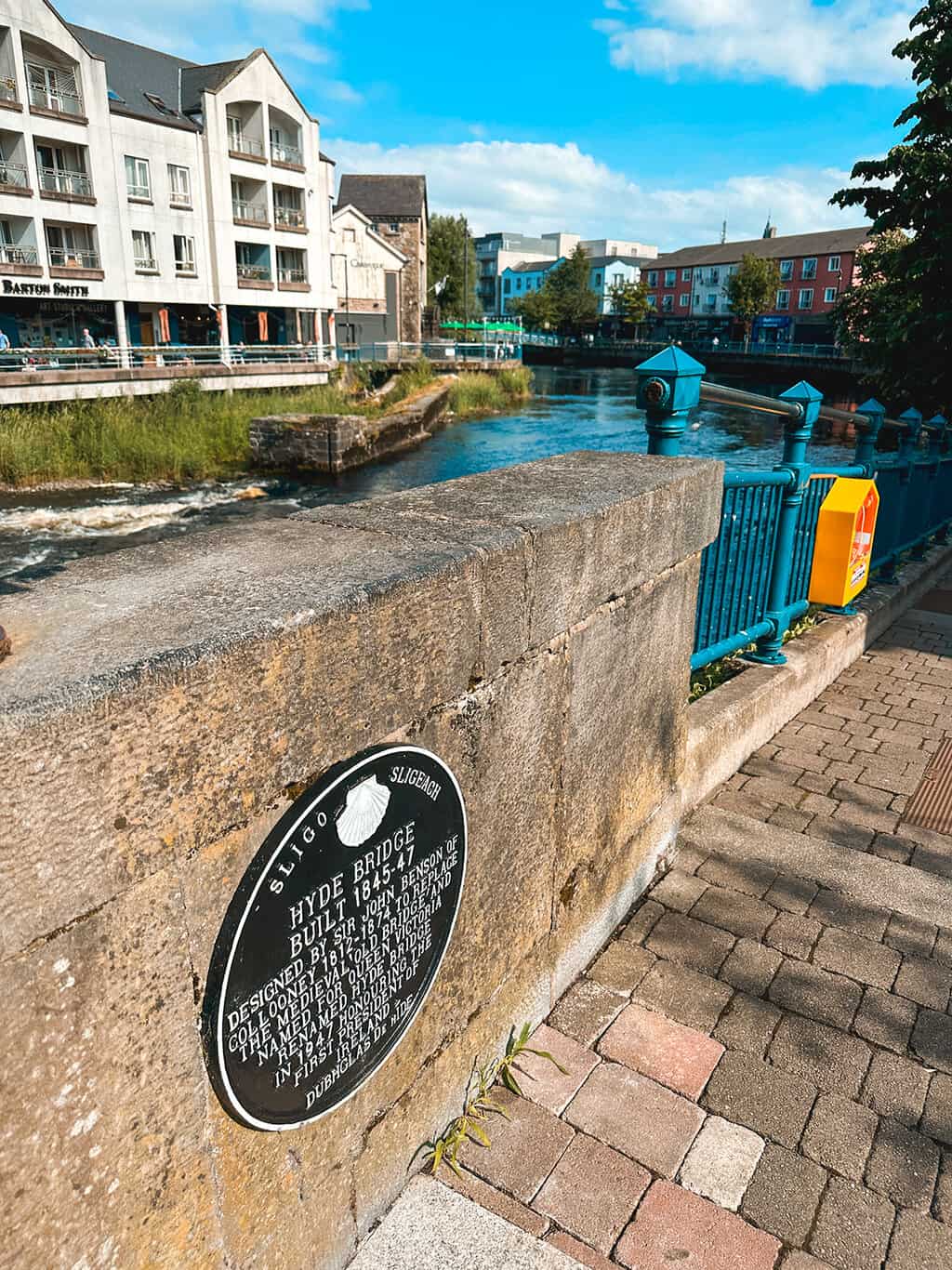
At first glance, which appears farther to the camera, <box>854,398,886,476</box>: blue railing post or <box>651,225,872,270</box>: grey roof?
<box>651,225,872,270</box>: grey roof

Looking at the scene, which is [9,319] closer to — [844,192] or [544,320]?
[844,192]

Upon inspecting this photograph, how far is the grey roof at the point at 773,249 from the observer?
76.6 m

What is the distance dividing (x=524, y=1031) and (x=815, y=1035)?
3.00 ft

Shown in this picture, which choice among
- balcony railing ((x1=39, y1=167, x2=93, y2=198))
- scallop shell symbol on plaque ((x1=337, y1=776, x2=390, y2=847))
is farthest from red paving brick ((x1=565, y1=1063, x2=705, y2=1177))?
balcony railing ((x1=39, y1=167, x2=93, y2=198))

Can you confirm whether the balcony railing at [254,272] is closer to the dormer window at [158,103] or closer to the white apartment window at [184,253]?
the white apartment window at [184,253]

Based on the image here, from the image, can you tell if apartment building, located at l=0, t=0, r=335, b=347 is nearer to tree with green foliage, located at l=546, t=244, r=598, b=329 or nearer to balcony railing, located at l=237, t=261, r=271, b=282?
balcony railing, located at l=237, t=261, r=271, b=282

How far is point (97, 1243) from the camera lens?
134 centimetres

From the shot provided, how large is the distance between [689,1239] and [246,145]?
46252 millimetres

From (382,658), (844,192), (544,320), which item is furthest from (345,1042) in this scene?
(544,320)

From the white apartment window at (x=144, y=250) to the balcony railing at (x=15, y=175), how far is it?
188 inches

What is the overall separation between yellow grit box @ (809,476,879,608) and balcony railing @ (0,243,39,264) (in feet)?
118

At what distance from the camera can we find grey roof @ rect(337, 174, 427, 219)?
69500mm

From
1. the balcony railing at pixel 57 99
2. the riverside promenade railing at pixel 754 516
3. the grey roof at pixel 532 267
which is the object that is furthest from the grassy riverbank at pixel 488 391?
the grey roof at pixel 532 267

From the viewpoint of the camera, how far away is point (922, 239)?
1494 centimetres
